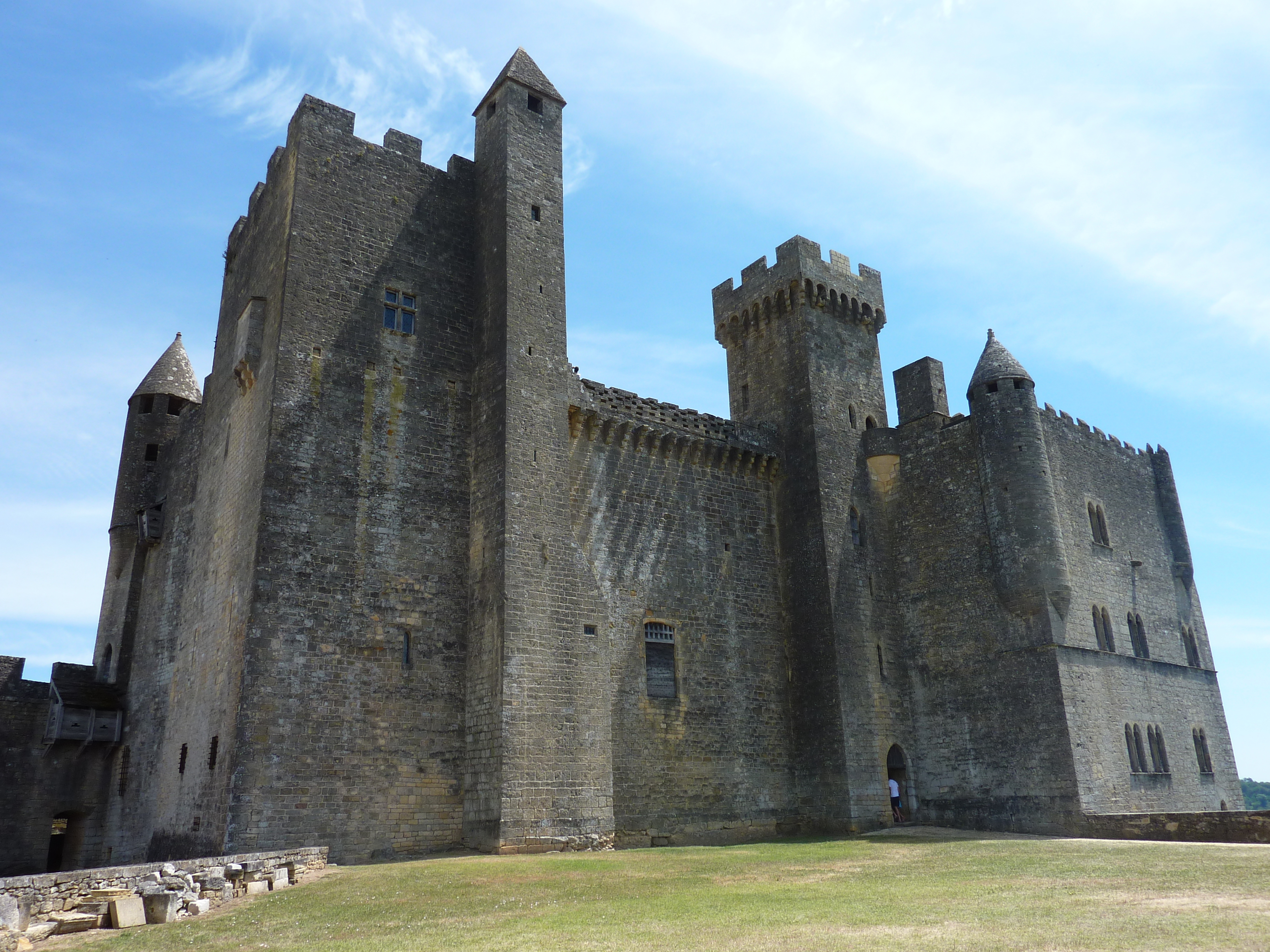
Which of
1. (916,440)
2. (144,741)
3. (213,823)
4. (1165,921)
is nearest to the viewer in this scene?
(1165,921)

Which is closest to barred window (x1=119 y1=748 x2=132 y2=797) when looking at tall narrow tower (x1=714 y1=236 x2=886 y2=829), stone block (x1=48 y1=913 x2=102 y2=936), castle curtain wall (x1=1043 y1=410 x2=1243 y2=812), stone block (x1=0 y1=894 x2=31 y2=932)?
stone block (x1=48 y1=913 x2=102 y2=936)

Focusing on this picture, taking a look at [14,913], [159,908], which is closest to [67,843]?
[159,908]

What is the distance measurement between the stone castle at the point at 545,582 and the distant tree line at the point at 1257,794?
93.4 meters

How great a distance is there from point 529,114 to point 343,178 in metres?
4.99

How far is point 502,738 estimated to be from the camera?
18.5m

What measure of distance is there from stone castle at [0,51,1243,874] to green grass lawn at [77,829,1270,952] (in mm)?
3870

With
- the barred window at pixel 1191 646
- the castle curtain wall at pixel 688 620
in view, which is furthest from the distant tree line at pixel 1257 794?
the castle curtain wall at pixel 688 620

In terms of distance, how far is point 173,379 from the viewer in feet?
99.7

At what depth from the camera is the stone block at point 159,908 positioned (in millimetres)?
10820

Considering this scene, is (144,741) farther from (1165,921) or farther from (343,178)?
(1165,921)

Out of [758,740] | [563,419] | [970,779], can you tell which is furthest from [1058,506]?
[563,419]

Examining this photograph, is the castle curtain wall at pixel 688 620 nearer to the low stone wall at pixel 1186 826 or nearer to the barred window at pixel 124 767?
the low stone wall at pixel 1186 826

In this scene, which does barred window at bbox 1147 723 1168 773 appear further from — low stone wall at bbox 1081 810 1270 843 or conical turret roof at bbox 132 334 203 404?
conical turret roof at bbox 132 334 203 404

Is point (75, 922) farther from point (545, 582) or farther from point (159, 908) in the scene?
point (545, 582)
